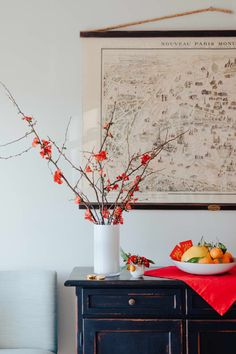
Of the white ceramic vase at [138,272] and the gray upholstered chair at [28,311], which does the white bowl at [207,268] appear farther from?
the gray upholstered chair at [28,311]

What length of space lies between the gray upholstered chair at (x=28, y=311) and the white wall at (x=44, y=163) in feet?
0.46

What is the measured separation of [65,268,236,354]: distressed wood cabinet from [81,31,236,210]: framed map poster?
0.61 metres

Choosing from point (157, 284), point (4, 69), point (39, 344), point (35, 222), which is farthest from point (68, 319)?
point (4, 69)

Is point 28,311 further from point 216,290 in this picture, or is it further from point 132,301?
point 216,290

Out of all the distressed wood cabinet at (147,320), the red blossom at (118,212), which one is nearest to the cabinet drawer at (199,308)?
the distressed wood cabinet at (147,320)

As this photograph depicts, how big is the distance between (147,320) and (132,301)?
10 cm

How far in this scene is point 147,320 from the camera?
2150 millimetres

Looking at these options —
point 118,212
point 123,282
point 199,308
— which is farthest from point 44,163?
point 199,308

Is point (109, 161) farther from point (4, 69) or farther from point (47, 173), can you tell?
point (4, 69)

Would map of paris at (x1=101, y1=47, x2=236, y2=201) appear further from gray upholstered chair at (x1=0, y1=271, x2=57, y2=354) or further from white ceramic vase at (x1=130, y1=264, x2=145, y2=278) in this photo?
gray upholstered chair at (x1=0, y1=271, x2=57, y2=354)

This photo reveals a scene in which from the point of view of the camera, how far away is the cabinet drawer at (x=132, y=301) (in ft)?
7.07

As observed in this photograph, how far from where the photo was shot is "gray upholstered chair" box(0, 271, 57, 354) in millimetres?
2447

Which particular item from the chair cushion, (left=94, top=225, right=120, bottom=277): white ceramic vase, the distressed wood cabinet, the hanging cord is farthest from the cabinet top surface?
the hanging cord

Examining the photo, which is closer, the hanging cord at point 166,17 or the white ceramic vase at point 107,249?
the white ceramic vase at point 107,249
